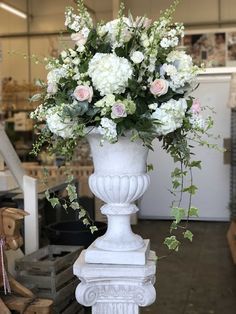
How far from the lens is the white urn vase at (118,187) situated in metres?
1.79

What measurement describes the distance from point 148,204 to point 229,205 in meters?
1.11

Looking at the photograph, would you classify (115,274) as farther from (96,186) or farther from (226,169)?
(226,169)

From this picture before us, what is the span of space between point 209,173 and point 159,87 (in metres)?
5.37

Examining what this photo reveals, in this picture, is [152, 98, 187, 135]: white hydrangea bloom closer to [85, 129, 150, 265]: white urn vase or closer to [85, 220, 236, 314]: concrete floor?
[85, 129, 150, 265]: white urn vase

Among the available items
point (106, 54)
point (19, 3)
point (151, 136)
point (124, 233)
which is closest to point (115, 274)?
point (124, 233)

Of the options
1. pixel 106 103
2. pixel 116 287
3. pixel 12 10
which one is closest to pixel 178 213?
pixel 116 287

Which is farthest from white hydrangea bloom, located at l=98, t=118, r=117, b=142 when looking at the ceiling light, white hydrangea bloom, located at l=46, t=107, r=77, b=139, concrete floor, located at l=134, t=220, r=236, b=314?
the ceiling light

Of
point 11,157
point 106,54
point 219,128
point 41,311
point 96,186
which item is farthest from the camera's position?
point 219,128

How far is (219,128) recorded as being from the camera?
6.80 meters

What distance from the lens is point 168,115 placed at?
1679 mm

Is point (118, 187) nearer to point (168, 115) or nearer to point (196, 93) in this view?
point (168, 115)

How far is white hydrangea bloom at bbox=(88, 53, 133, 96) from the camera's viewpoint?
1.64 meters

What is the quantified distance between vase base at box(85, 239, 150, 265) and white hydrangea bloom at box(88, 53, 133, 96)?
0.58 meters

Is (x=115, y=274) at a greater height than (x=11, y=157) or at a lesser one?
lesser
